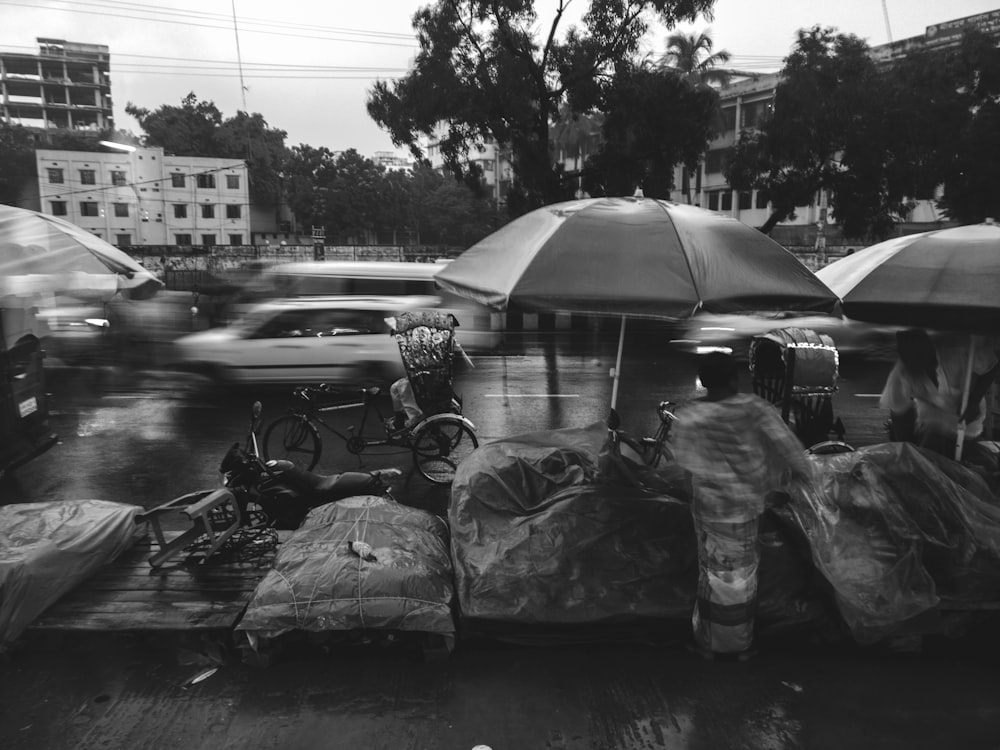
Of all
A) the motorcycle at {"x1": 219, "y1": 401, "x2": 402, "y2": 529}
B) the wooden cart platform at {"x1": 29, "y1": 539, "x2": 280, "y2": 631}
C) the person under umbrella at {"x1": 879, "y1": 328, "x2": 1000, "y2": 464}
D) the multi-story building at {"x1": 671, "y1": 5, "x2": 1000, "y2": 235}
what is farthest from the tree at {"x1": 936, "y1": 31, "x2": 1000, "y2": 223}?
the wooden cart platform at {"x1": 29, "y1": 539, "x2": 280, "y2": 631}

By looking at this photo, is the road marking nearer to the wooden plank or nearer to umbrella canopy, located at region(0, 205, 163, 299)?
umbrella canopy, located at region(0, 205, 163, 299)

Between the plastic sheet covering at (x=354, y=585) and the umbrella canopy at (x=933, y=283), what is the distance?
3138 millimetres

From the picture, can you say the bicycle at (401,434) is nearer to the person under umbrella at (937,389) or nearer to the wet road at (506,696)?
the wet road at (506,696)

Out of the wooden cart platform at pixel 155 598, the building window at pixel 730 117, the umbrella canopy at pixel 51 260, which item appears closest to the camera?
the wooden cart platform at pixel 155 598

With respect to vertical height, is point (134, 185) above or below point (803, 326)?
above

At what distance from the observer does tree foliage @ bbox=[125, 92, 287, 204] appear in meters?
55.6

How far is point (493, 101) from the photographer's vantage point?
16.9 meters

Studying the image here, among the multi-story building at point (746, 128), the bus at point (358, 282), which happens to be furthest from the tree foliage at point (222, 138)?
the bus at point (358, 282)

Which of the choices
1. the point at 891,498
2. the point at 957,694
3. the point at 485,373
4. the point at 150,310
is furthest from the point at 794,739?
the point at 150,310

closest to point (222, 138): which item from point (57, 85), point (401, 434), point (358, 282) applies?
point (57, 85)

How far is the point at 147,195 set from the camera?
49531mm

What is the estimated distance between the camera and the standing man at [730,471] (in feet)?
11.9

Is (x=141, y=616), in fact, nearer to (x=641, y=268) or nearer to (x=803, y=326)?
(x=641, y=268)

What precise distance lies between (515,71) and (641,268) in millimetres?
14696
